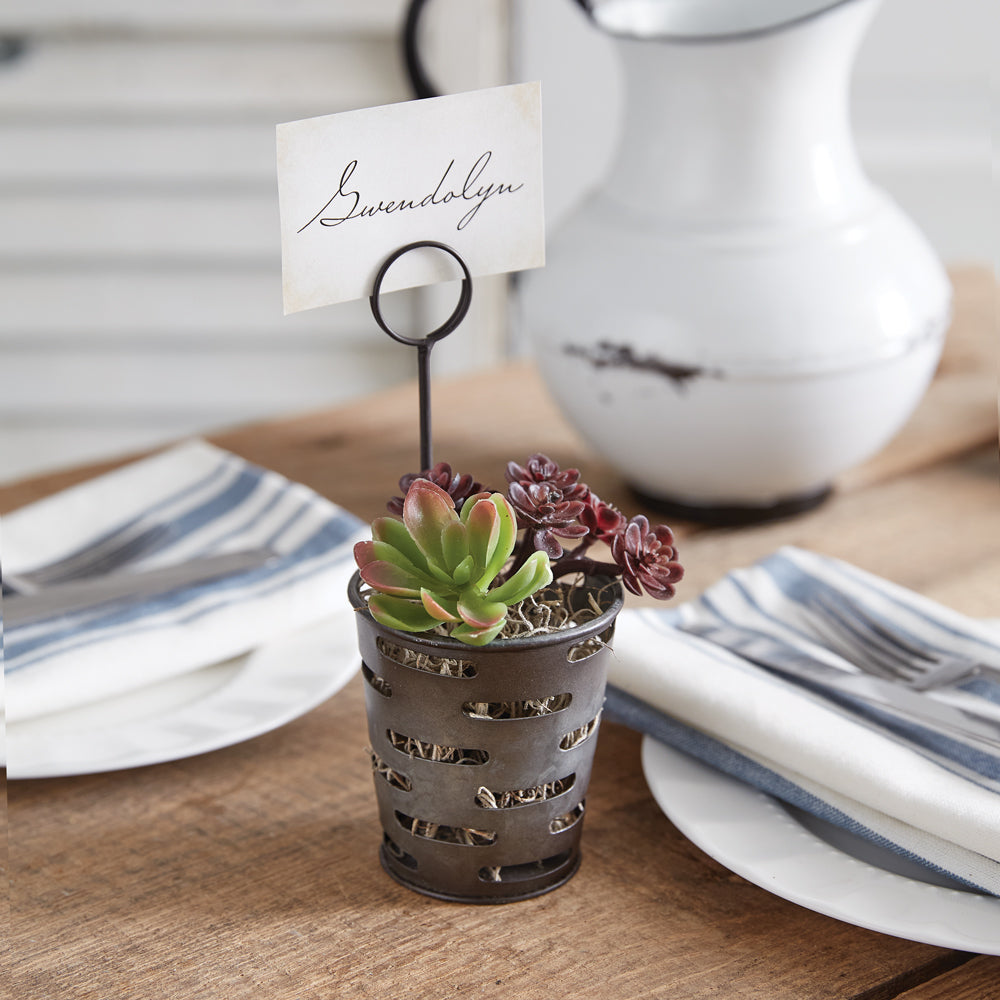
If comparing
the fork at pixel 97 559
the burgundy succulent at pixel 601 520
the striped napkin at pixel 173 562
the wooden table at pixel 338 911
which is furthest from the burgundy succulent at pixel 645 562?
the fork at pixel 97 559

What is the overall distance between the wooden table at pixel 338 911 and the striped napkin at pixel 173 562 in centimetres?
4

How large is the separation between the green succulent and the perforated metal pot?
0.03 feet

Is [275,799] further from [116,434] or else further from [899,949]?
[116,434]

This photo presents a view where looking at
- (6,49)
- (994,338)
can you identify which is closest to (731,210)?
(994,338)

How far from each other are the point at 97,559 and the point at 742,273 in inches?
14.7

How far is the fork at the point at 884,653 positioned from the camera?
0.50 m

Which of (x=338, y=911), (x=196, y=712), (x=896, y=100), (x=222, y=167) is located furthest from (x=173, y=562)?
(x=896, y=100)

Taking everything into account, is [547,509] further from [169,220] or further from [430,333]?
[169,220]

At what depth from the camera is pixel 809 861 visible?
0.41m

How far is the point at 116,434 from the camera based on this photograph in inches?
73.9

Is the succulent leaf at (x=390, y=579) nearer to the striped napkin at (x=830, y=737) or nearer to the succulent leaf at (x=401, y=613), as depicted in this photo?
the succulent leaf at (x=401, y=613)

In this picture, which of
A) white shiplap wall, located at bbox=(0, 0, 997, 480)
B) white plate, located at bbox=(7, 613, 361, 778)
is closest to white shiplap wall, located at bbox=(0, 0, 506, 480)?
white shiplap wall, located at bbox=(0, 0, 997, 480)

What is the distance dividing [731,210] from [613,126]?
123 cm

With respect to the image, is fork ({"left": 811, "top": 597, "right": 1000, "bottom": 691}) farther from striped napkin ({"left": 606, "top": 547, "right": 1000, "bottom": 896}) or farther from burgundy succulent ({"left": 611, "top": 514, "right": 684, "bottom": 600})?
burgundy succulent ({"left": 611, "top": 514, "right": 684, "bottom": 600})
